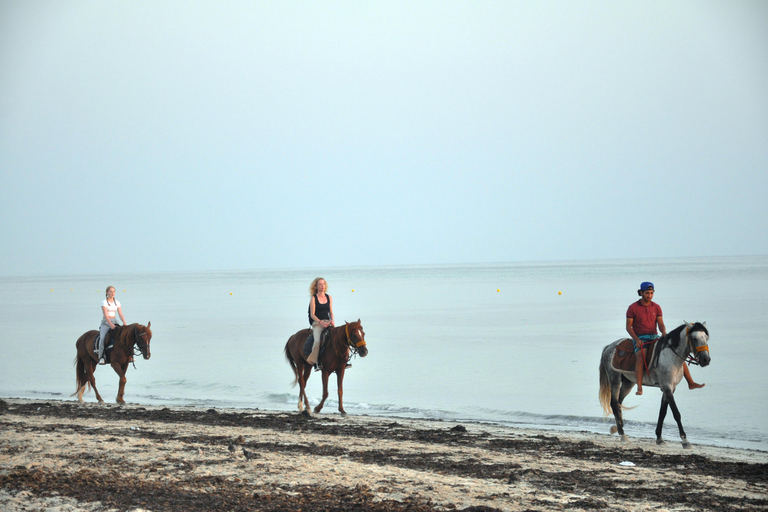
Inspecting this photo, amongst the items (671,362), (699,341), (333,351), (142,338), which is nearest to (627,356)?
(671,362)

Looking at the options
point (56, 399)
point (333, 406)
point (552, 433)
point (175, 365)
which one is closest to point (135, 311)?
point (175, 365)

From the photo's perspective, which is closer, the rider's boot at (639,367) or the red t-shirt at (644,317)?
the rider's boot at (639,367)

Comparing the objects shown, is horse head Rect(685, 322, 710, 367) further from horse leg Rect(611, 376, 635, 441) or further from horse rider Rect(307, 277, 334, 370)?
horse rider Rect(307, 277, 334, 370)

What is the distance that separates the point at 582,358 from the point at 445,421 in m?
9.05

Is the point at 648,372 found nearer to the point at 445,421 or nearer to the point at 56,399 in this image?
the point at 445,421

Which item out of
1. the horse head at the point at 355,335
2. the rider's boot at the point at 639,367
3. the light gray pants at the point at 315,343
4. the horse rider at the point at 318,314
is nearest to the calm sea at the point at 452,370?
the light gray pants at the point at 315,343

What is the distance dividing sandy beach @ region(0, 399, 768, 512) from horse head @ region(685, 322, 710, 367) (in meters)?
1.23

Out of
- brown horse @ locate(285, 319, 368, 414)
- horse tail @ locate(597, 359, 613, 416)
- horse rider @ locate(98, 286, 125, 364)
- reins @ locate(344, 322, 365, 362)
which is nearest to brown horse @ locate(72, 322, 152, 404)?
horse rider @ locate(98, 286, 125, 364)

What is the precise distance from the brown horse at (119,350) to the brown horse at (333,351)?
2.75 metres

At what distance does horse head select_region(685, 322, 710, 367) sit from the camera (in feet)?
27.9

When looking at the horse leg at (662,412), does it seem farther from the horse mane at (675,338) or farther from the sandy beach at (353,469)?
the horse mane at (675,338)

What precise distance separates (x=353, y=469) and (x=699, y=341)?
15.6ft

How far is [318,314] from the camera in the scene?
1203 cm

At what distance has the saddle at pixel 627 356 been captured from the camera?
941 centimetres
